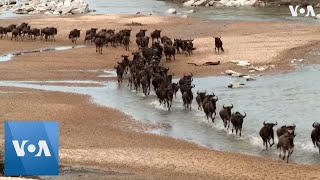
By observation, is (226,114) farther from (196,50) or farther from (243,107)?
(196,50)

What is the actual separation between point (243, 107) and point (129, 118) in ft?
15.5

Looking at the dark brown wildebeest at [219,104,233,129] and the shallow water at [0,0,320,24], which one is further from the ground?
the dark brown wildebeest at [219,104,233,129]

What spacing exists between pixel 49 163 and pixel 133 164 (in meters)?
5.04

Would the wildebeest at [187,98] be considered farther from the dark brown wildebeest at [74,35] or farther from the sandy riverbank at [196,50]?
the dark brown wildebeest at [74,35]

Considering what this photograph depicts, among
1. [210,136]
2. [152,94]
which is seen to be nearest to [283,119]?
[210,136]

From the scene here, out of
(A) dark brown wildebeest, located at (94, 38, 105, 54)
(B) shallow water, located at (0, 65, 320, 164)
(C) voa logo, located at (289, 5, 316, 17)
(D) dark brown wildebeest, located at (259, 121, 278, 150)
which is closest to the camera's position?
(D) dark brown wildebeest, located at (259, 121, 278, 150)

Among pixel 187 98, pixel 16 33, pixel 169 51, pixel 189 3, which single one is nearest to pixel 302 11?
pixel 189 3

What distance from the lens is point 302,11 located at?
70062mm

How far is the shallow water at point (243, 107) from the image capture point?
1919 centimetres

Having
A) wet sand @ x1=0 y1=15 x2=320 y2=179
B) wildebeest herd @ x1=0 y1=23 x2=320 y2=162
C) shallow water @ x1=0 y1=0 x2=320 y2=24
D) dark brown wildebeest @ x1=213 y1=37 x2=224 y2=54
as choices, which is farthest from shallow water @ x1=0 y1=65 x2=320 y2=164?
shallow water @ x1=0 y1=0 x2=320 y2=24

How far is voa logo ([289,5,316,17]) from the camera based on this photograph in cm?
6594

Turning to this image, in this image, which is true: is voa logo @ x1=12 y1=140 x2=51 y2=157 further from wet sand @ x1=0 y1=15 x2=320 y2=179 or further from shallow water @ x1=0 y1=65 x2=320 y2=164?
shallow water @ x1=0 y1=65 x2=320 y2=164

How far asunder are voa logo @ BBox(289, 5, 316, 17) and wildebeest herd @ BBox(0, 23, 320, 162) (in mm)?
27174

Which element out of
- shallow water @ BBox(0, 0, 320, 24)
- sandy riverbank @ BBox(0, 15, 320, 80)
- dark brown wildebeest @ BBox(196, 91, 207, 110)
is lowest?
shallow water @ BBox(0, 0, 320, 24)
